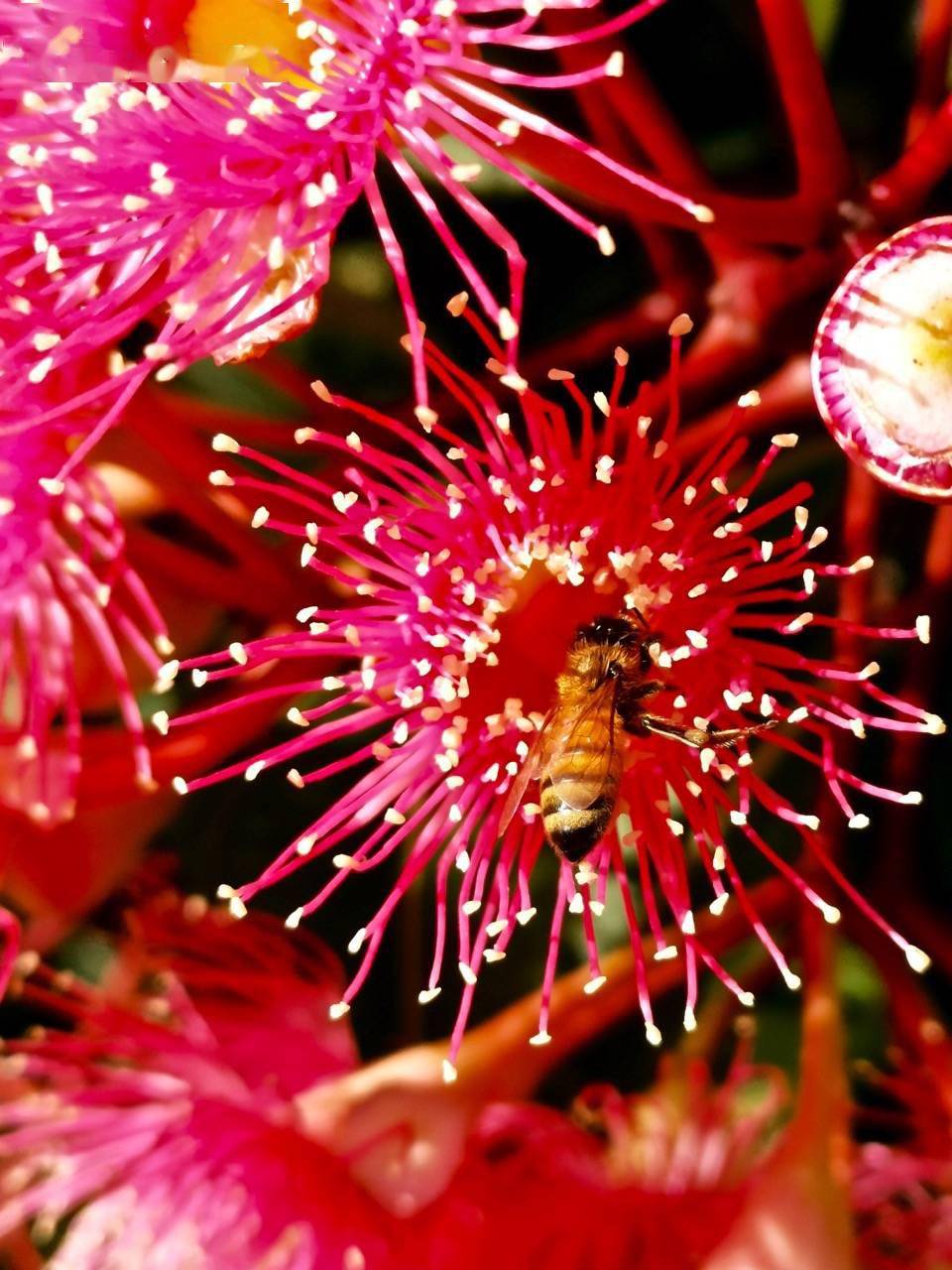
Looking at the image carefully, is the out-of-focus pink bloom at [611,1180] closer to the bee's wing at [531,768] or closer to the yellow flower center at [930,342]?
the bee's wing at [531,768]

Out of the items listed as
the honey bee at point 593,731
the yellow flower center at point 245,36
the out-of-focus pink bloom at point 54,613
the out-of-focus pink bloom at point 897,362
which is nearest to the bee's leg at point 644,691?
the honey bee at point 593,731

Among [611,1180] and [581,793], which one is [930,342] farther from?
[611,1180]

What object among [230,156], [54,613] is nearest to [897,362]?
[230,156]

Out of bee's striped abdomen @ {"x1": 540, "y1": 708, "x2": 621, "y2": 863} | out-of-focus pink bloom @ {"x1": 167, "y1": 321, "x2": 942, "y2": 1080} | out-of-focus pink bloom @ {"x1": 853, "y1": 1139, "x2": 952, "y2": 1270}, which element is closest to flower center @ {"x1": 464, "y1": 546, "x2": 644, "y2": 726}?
out-of-focus pink bloom @ {"x1": 167, "y1": 321, "x2": 942, "y2": 1080}

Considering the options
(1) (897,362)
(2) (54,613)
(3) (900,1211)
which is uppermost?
(1) (897,362)

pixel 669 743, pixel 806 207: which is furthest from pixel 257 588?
pixel 806 207

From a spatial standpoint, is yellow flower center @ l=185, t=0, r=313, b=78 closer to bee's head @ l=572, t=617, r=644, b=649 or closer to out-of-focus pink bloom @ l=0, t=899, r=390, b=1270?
bee's head @ l=572, t=617, r=644, b=649
